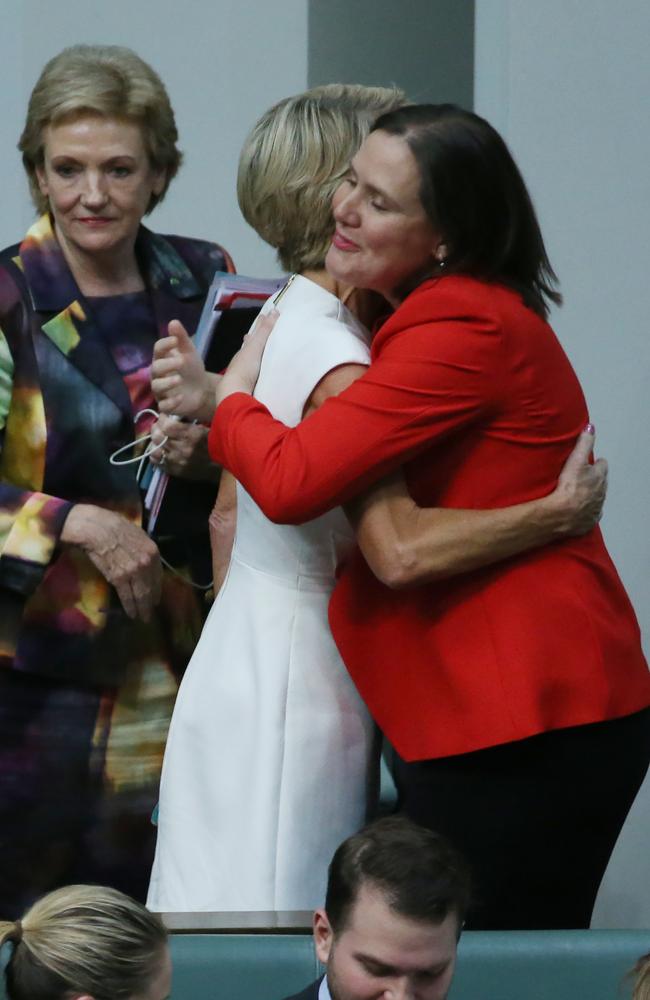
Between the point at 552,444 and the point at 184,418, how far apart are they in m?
0.71

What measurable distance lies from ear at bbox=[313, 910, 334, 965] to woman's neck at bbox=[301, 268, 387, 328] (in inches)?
31.2

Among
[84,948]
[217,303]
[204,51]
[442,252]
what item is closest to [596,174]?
[204,51]

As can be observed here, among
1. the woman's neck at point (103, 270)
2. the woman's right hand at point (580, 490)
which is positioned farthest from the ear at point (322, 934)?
the woman's neck at point (103, 270)

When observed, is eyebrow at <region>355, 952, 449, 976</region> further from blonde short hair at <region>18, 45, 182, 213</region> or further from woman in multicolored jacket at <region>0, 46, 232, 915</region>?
blonde short hair at <region>18, 45, 182, 213</region>

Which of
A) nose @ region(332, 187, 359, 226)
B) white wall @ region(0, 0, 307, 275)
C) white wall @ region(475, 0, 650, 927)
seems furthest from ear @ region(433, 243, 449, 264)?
white wall @ region(0, 0, 307, 275)

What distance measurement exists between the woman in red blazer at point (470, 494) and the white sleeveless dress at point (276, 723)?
0.20 ft

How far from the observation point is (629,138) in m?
3.79

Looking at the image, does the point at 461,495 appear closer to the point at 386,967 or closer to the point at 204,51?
the point at 386,967

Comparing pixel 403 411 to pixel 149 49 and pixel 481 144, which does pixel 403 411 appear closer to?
pixel 481 144

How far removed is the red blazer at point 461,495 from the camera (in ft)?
6.88

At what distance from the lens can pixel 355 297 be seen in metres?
2.36

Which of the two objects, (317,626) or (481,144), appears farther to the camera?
(317,626)

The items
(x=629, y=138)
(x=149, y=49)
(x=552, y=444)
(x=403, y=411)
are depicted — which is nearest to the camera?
(x=403, y=411)

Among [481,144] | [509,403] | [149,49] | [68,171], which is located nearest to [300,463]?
[509,403]
